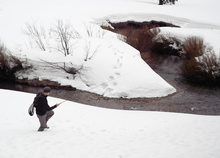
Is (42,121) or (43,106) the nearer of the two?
(43,106)

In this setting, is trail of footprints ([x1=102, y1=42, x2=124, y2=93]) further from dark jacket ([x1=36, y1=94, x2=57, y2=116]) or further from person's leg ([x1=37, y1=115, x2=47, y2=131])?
dark jacket ([x1=36, y1=94, x2=57, y2=116])

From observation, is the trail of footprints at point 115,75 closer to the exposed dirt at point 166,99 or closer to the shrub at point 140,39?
the exposed dirt at point 166,99

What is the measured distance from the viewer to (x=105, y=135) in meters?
5.92

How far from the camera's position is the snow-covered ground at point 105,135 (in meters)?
4.78

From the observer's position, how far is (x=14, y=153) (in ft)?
14.9

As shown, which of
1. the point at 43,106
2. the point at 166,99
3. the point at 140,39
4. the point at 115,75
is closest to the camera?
the point at 43,106

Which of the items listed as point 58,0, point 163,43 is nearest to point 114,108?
point 163,43

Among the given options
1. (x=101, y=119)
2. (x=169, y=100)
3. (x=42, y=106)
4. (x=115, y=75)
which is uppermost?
(x=42, y=106)

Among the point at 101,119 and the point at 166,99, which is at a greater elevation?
the point at 101,119

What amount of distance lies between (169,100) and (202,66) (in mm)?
3293

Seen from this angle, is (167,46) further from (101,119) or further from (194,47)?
(101,119)

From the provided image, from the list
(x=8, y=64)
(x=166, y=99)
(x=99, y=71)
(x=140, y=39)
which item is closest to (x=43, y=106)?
(x=99, y=71)

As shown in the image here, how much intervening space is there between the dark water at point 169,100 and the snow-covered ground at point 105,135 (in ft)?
4.96

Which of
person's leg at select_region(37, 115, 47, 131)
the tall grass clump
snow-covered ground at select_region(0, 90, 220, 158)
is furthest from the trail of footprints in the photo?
person's leg at select_region(37, 115, 47, 131)
